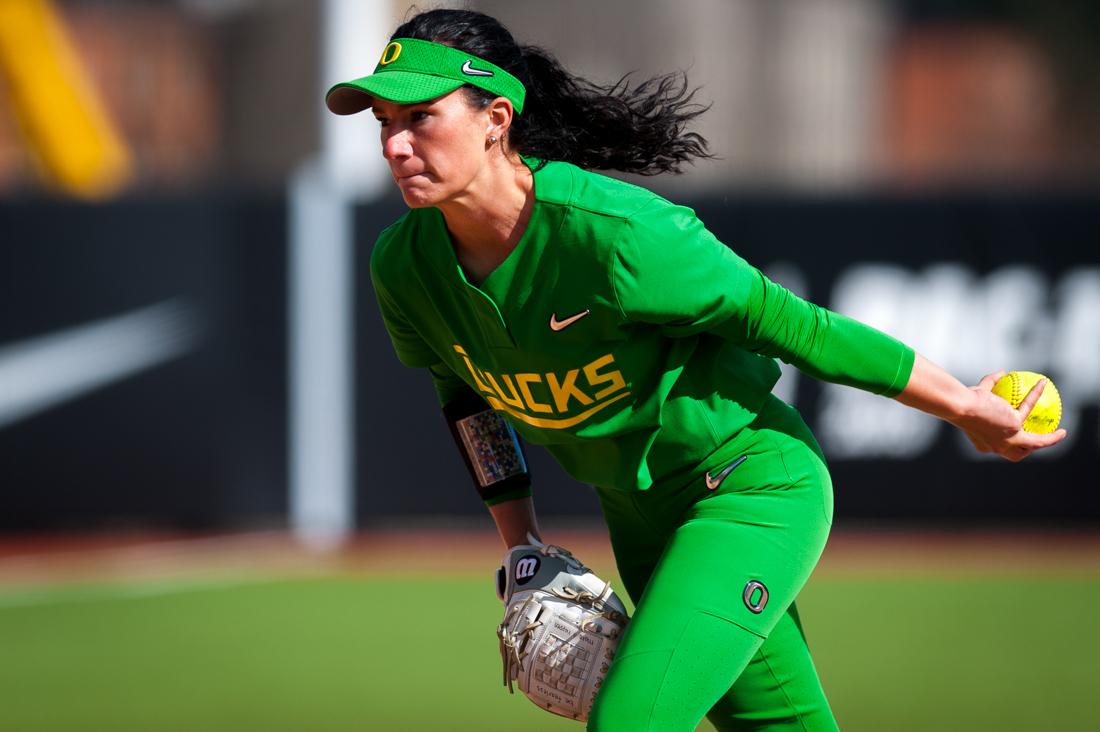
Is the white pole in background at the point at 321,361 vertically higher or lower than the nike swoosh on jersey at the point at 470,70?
lower

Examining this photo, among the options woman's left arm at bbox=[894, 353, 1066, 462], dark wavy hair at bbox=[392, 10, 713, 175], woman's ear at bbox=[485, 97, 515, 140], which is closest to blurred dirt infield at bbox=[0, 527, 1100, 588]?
dark wavy hair at bbox=[392, 10, 713, 175]

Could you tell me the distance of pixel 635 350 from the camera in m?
3.38

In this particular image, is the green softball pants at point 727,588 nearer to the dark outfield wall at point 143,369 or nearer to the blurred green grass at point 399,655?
the blurred green grass at point 399,655

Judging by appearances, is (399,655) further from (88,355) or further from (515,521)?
(88,355)

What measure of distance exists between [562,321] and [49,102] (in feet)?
40.8

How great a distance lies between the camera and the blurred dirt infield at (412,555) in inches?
372

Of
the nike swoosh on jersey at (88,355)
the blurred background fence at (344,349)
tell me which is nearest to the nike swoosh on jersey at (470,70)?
the blurred background fence at (344,349)

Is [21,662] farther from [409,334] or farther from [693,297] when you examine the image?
[693,297]

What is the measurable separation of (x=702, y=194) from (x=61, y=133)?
707 cm

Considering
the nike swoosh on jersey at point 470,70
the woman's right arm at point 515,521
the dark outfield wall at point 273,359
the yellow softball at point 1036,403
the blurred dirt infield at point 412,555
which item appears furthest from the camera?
the dark outfield wall at point 273,359

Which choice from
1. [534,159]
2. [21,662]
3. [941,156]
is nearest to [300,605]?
[21,662]

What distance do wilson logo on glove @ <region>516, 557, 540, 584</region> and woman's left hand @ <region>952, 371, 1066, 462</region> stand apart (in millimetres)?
1096

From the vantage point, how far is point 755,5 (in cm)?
1902

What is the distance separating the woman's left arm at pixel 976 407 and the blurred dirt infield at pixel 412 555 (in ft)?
19.1
